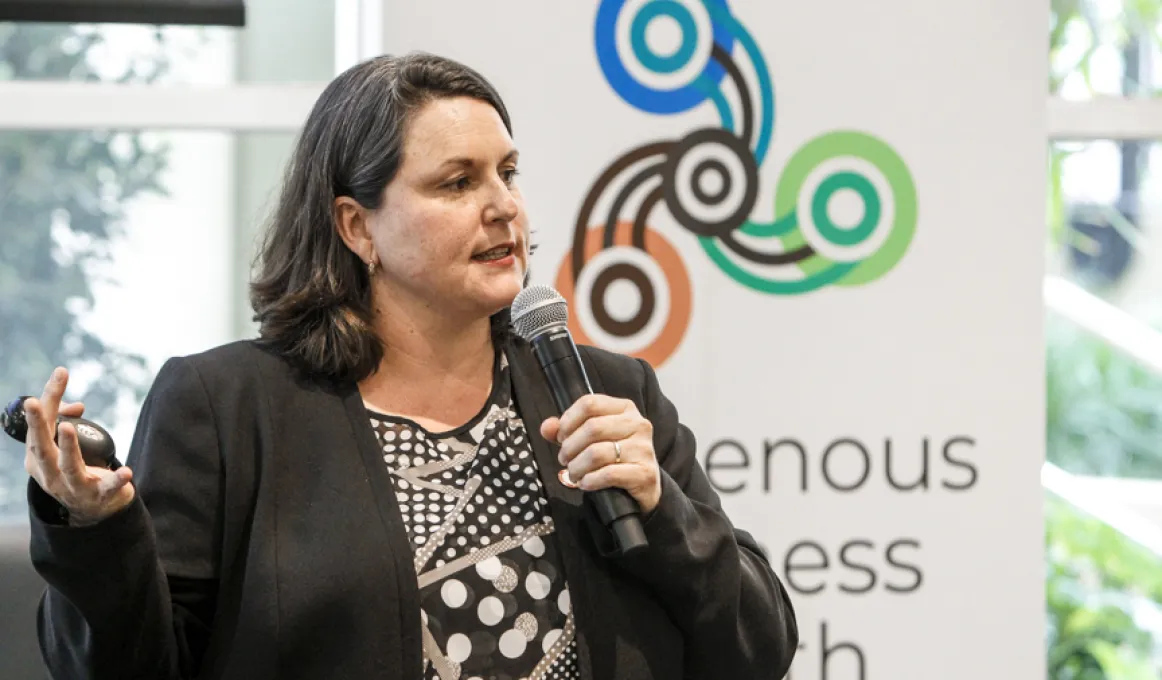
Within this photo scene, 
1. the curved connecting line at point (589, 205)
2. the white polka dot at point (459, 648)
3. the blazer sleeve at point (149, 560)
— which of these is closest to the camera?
the blazer sleeve at point (149, 560)

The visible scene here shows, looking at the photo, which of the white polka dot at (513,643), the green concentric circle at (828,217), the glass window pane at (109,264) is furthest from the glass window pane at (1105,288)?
the white polka dot at (513,643)

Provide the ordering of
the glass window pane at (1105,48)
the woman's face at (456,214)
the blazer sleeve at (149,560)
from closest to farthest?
the blazer sleeve at (149,560)
the woman's face at (456,214)
the glass window pane at (1105,48)

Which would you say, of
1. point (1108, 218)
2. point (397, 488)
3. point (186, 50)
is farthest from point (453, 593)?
point (1108, 218)

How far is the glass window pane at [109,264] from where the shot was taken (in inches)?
132

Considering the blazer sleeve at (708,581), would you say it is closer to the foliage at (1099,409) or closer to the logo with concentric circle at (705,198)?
the logo with concentric circle at (705,198)

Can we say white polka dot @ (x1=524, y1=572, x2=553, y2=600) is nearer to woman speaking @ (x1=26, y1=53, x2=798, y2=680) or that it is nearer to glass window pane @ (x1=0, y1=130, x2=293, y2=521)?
woman speaking @ (x1=26, y1=53, x2=798, y2=680)

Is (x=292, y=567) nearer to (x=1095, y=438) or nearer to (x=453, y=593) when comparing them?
(x=453, y=593)

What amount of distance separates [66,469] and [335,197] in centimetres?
60

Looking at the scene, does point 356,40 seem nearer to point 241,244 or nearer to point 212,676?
point 241,244

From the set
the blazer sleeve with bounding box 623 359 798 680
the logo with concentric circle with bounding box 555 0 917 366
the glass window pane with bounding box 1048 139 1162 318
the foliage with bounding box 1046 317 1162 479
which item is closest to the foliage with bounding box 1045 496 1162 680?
the foliage with bounding box 1046 317 1162 479

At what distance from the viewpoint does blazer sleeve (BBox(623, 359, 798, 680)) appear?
5.24 ft

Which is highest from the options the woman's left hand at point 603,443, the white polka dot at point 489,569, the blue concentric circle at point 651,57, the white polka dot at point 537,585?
the blue concentric circle at point 651,57

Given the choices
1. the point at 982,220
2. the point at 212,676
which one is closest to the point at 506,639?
the point at 212,676

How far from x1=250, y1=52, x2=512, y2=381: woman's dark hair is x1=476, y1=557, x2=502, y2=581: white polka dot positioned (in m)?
0.31
